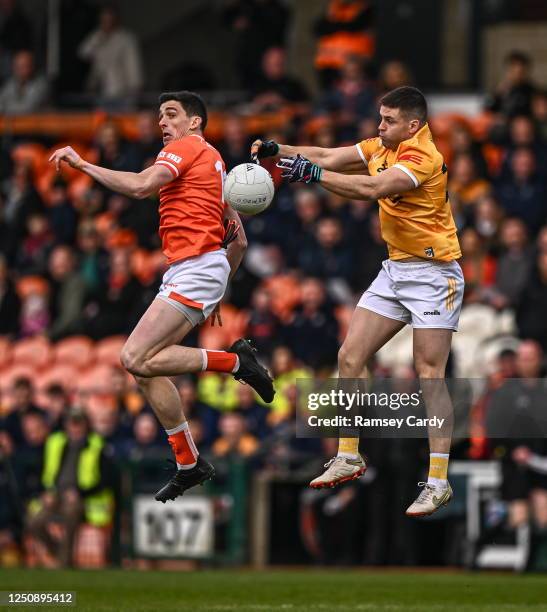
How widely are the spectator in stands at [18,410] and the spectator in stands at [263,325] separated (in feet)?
8.21

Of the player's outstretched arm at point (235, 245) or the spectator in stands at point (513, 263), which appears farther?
the spectator in stands at point (513, 263)

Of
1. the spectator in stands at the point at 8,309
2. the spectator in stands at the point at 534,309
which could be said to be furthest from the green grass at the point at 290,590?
the spectator in stands at the point at 8,309

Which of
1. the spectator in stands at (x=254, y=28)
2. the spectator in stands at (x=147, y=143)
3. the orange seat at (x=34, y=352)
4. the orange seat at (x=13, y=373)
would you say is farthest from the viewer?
the spectator in stands at (x=254, y=28)

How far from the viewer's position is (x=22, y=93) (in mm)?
23250

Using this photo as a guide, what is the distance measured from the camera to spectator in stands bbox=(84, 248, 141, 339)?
19797mm

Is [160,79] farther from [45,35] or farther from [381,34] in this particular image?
[381,34]

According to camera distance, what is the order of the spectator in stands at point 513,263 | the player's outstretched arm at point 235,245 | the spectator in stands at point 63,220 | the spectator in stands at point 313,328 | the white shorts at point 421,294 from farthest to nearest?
the spectator in stands at point 63,220
the spectator in stands at point 313,328
the spectator in stands at point 513,263
the player's outstretched arm at point 235,245
the white shorts at point 421,294

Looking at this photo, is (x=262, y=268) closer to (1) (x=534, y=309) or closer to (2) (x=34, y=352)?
(2) (x=34, y=352)

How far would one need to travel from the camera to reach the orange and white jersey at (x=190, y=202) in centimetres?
1191

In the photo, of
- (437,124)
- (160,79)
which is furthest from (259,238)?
(160,79)

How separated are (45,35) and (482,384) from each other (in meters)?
10.6

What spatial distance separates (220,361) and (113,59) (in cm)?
1185

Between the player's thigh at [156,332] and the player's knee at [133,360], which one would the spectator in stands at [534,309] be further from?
the player's knee at [133,360]

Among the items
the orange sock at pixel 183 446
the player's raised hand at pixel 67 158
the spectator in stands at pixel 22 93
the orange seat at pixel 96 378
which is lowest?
the orange sock at pixel 183 446
